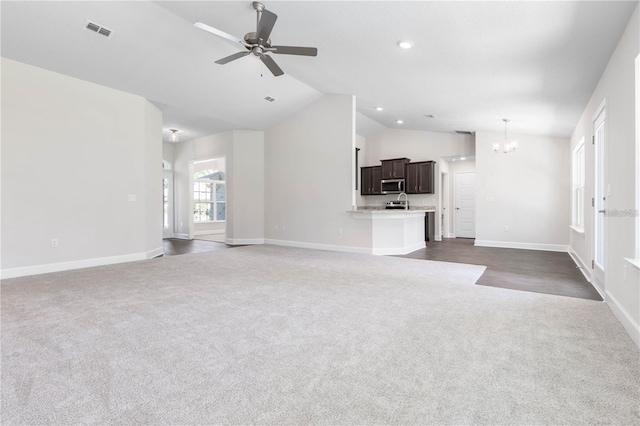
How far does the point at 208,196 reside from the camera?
35.7ft

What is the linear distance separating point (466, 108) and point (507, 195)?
2809 millimetres

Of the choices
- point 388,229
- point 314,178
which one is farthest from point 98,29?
point 388,229

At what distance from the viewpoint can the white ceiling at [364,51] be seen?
10.00 feet

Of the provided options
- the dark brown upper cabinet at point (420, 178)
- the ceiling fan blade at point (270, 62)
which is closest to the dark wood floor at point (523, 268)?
the dark brown upper cabinet at point (420, 178)

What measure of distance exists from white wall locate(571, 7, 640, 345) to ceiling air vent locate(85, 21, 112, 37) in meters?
5.31

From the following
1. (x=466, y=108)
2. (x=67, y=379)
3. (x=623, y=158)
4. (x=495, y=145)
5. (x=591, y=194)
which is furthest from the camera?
(x=495, y=145)

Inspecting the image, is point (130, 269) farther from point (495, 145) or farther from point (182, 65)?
point (495, 145)

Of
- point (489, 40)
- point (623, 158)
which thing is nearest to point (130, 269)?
point (489, 40)

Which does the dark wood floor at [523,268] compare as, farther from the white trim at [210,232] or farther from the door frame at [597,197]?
the white trim at [210,232]

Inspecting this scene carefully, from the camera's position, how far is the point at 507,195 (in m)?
7.54

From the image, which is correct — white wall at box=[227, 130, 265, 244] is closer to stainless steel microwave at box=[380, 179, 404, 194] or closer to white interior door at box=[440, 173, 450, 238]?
stainless steel microwave at box=[380, 179, 404, 194]

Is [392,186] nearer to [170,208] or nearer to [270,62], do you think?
[270,62]

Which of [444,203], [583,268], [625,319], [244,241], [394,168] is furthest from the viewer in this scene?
[444,203]

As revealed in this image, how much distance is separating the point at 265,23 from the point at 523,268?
4.92m
